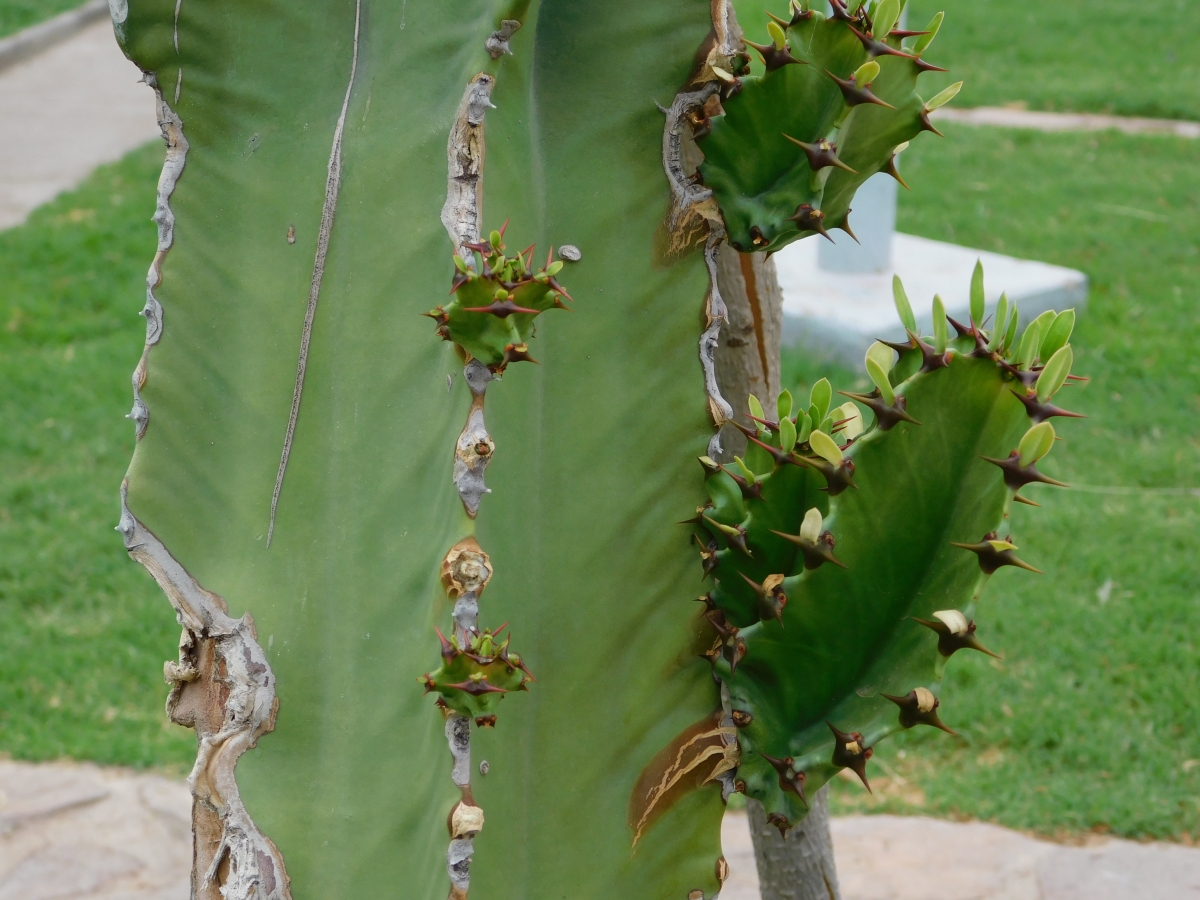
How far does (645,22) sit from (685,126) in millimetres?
83

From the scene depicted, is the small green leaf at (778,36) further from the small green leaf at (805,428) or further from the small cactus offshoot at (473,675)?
the small cactus offshoot at (473,675)

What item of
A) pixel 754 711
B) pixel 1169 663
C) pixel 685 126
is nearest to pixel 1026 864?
pixel 1169 663

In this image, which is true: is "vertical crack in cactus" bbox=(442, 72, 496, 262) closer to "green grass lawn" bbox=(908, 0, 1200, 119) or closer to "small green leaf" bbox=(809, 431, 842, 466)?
"small green leaf" bbox=(809, 431, 842, 466)

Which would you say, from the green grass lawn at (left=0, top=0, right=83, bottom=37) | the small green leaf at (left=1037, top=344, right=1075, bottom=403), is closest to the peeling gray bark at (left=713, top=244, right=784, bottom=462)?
the small green leaf at (left=1037, top=344, right=1075, bottom=403)

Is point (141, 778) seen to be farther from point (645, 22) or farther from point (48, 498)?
point (645, 22)

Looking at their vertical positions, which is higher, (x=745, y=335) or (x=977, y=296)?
(x=745, y=335)

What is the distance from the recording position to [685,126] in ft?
3.24

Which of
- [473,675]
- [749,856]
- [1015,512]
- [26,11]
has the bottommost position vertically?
[473,675]

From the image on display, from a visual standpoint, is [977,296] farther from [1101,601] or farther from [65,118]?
[65,118]

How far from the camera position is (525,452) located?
36.2 inches

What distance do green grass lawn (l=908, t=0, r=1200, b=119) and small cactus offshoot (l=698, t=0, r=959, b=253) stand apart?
15.6ft

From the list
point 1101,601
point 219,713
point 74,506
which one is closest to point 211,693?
point 219,713

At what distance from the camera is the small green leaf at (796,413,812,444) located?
38.2 inches

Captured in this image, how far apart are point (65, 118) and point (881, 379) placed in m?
6.52
